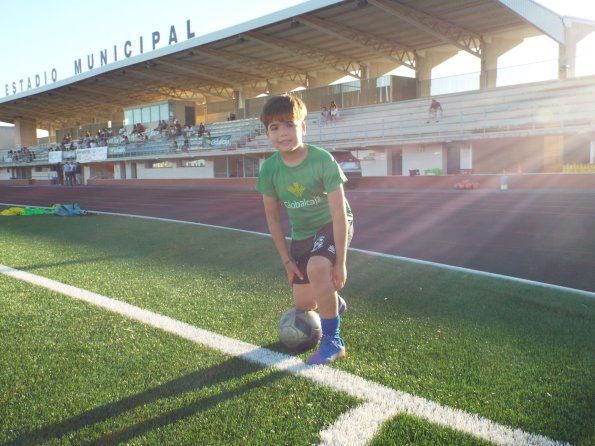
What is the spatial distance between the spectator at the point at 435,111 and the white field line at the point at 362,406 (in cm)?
2364

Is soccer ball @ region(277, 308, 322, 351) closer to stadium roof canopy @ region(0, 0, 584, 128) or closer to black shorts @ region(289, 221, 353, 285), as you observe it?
black shorts @ region(289, 221, 353, 285)

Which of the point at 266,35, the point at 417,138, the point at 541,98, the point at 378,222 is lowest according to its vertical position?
the point at 378,222

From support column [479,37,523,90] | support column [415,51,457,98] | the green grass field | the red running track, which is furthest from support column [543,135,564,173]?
the green grass field

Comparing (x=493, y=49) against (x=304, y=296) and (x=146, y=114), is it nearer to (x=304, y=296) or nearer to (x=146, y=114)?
(x=304, y=296)

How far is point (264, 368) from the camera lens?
3.06m

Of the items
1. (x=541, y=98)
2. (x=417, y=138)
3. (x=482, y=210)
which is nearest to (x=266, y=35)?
(x=417, y=138)

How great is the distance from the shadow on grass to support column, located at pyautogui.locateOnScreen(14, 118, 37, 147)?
71502 mm

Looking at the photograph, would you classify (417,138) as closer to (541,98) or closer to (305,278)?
(541,98)

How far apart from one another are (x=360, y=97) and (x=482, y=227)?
25142 mm

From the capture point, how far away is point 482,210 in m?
13.0

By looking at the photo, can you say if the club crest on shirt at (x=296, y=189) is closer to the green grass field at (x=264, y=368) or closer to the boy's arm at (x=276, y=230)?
the boy's arm at (x=276, y=230)

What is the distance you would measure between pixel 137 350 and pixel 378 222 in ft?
28.2

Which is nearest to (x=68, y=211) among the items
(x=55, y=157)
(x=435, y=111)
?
(x=435, y=111)

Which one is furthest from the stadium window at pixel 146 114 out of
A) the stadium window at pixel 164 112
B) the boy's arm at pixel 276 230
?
the boy's arm at pixel 276 230
